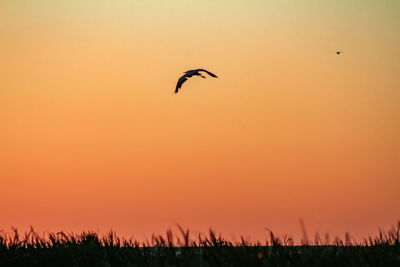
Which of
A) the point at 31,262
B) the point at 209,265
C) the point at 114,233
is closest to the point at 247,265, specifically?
the point at 209,265

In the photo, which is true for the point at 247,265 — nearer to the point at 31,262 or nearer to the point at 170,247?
the point at 170,247

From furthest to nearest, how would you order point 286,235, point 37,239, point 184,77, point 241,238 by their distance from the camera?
1. point 184,77
2. point 37,239
3. point 286,235
4. point 241,238

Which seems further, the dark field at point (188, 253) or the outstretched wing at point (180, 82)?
the outstretched wing at point (180, 82)

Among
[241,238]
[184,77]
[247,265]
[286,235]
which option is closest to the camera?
[247,265]

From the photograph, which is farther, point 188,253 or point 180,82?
point 180,82

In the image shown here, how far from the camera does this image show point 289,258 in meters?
9.12

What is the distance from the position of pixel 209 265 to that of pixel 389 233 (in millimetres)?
3663

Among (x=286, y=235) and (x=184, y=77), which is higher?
(x=184, y=77)

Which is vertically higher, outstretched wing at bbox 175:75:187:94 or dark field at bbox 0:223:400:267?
outstretched wing at bbox 175:75:187:94

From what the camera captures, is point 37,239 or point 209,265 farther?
point 37,239

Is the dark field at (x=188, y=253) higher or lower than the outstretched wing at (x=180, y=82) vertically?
lower

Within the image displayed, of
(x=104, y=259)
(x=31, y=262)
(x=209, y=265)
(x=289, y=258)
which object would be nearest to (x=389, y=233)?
(x=289, y=258)

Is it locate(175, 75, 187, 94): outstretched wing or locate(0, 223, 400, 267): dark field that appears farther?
locate(175, 75, 187, 94): outstretched wing

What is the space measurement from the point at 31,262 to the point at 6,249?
2.17 ft
